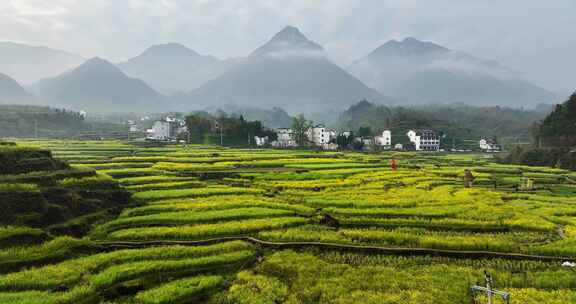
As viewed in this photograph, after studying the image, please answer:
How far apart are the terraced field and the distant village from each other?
5942 cm

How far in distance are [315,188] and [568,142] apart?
4809 centimetres

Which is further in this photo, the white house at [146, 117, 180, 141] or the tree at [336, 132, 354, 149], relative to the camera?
the white house at [146, 117, 180, 141]

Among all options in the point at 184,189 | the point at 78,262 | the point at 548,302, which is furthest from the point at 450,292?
the point at 184,189

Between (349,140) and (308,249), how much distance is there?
236 ft

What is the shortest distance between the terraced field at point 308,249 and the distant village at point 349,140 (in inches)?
2339

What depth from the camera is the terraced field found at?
11.1m

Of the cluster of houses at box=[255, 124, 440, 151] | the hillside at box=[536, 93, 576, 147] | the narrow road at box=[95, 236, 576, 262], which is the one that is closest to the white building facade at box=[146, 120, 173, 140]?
the cluster of houses at box=[255, 124, 440, 151]

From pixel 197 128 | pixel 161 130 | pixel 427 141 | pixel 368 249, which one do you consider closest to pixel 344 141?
pixel 427 141

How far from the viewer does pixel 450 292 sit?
1103 centimetres

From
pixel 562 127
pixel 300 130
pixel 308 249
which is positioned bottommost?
pixel 308 249

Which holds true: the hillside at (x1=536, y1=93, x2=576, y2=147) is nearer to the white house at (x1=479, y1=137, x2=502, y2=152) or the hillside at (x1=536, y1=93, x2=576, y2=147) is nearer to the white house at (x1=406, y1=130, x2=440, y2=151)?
the white house at (x1=406, y1=130, x2=440, y2=151)

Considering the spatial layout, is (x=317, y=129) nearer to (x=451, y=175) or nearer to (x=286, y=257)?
(x=451, y=175)

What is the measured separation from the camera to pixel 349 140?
280ft

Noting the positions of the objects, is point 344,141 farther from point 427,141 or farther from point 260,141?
point 427,141
